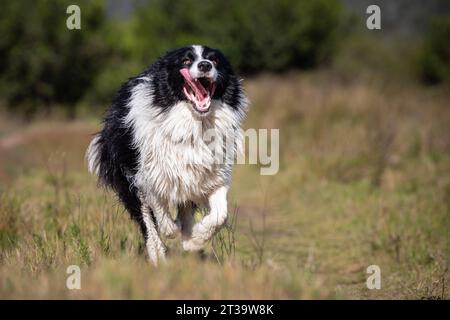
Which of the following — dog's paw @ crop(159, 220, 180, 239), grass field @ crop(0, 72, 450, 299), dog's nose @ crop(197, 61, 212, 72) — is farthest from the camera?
dog's paw @ crop(159, 220, 180, 239)

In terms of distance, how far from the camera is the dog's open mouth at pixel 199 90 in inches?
217

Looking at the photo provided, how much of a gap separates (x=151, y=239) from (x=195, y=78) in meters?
1.37

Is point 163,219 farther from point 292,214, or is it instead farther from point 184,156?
point 292,214

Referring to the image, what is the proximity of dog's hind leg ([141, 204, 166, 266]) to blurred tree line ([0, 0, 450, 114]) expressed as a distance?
18.0m

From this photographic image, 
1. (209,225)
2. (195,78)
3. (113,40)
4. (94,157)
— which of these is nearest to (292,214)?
(94,157)

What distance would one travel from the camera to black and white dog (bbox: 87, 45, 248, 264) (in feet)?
18.2

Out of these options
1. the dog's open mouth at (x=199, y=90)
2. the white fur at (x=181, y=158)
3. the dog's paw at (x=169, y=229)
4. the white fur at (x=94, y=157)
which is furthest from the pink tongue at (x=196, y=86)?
the white fur at (x=94, y=157)

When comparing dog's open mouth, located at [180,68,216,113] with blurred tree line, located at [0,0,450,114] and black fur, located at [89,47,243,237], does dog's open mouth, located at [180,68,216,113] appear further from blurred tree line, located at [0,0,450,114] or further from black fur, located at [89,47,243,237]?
blurred tree line, located at [0,0,450,114]

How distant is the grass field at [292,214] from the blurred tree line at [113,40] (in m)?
7.70

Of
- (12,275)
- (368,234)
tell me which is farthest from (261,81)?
(12,275)

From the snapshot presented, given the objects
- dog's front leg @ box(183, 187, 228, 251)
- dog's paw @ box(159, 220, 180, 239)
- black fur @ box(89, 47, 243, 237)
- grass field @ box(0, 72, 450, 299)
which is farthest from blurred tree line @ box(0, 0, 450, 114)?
dog's front leg @ box(183, 187, 228, 251)

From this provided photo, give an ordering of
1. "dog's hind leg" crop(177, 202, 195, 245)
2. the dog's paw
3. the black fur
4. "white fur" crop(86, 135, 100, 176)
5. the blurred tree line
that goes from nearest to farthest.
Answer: the black fur, the dog's paw, "dog's hind leg" crop(177, 202, 195, 245), "white fur" crop(86, 135, 100, 176), the blurred tree line

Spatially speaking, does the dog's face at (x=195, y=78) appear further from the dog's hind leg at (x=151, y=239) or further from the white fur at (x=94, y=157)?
the white fur at (x=94, y=157)

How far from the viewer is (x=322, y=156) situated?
38.5 feet
